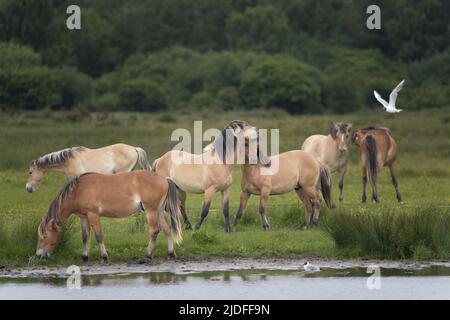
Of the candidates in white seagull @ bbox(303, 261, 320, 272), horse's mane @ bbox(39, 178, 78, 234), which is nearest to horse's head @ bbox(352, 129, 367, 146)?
white seagull @ bbox(303, 261, 320, 272)

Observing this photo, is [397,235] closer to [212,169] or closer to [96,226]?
[212,169]

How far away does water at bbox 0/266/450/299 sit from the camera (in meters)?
14.1

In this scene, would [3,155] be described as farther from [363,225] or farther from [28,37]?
[28,37]

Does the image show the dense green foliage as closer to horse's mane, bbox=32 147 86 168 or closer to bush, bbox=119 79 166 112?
bush, bbox=119 79 166 112

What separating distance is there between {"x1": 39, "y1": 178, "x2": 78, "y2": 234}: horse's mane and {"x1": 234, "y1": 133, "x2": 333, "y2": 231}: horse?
367cm

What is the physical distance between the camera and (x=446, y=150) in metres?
31.9

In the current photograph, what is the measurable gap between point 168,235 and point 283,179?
320cm

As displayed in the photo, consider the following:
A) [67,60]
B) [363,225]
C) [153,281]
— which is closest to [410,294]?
[363,225]

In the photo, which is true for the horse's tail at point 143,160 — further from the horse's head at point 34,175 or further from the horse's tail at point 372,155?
the horse's tail at point 372,155

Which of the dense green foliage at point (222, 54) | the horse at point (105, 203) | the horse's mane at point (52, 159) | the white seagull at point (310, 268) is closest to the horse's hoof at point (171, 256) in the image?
the horse at point (105, 203)

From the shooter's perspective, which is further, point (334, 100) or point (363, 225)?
point (334, 100)

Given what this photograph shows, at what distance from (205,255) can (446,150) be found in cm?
1686

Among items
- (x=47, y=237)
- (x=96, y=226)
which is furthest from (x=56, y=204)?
(x=96, y=226)

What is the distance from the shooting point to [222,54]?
5597cm
